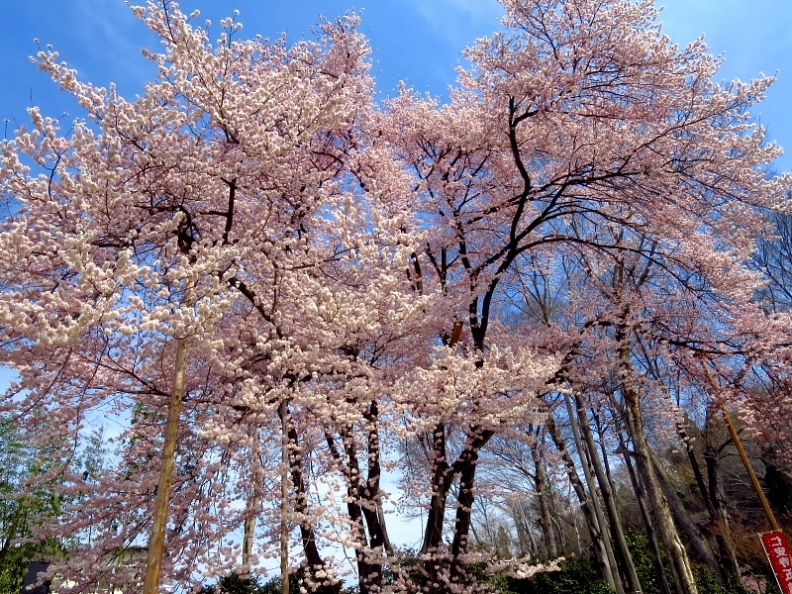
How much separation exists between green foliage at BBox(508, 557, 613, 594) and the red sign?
423 cm

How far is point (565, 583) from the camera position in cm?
1358

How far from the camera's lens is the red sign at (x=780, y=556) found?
900 centimetres

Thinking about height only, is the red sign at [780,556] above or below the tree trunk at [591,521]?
below

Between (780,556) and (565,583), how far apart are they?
5.80 meters

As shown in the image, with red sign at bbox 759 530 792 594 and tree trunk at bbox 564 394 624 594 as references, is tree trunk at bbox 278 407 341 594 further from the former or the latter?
red sign at bbox 759 530 792 594

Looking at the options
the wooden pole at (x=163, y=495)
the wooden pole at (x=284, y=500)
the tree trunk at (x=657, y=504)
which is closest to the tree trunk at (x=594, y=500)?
the tree trunk at (x=657, y=504)

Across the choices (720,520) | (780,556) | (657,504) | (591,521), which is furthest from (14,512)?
(720,520)

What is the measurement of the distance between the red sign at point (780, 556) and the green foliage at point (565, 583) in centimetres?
423

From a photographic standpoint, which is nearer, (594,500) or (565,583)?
(594,500)

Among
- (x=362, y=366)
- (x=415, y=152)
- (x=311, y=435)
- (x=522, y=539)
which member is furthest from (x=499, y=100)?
(x=522, y=539)

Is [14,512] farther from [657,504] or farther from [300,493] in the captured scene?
[657,504]

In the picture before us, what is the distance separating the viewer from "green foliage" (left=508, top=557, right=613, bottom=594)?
511 inches

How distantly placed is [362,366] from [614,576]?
351 inches

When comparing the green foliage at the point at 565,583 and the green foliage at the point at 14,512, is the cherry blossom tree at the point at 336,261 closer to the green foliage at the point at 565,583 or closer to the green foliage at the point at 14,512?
the green foliage at the point at 565,583
